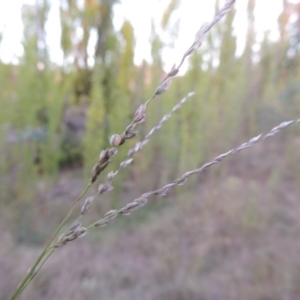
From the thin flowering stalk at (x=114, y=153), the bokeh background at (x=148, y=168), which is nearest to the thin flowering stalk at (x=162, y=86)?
the thin flowering stalk at (x=114, y=153)

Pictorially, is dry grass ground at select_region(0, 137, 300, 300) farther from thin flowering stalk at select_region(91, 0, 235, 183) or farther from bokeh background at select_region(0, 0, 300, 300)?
thin flowering stalk at select_region(91, 0, 235, 183)

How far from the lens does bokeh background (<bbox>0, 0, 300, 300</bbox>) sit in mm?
2881

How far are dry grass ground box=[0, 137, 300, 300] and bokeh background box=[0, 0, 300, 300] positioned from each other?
0.5 inches

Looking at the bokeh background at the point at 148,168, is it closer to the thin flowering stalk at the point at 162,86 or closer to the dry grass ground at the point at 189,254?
the dry grass ground at the point at 189,254

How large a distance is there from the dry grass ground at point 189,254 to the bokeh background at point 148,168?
0.01 metres

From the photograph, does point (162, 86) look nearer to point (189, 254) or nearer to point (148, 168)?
point (189, 254)

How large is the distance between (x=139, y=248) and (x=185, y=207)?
3.43 ft

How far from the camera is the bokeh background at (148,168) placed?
288 centimetres

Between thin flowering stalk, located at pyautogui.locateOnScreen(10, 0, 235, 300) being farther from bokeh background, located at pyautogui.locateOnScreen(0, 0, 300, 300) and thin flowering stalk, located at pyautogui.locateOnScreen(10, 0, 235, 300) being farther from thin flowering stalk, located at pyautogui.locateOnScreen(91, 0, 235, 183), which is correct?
bokeh background, located at pyautogui.locateOnScreen(0, 0, 300, 300)

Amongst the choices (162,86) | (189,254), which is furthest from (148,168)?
(162,86)

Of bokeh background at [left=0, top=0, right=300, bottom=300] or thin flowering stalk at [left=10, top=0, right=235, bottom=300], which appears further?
bokeh background at [left=0, top=0, right=300, bottom=300]

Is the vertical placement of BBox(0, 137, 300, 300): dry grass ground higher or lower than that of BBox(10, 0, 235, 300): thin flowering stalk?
lower

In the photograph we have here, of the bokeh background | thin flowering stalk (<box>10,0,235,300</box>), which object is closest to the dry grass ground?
the bokeh background

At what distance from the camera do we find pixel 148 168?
539cm
